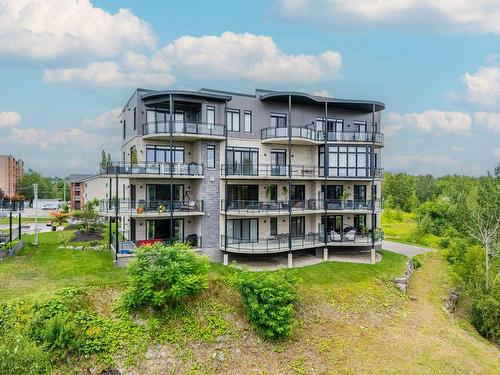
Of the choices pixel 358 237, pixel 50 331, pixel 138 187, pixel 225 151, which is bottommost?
pixel 50 331

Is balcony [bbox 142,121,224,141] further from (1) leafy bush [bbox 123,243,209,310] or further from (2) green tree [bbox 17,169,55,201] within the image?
(2) green tree [bbox 17,169,55,201]

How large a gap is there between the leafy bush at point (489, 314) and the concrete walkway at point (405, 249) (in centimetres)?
979

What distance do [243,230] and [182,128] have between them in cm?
808

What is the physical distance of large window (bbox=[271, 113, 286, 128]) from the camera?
2656 centimetres

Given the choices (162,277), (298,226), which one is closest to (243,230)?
(298,226)

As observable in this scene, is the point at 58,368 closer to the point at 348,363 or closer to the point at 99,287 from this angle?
the point at 99,287

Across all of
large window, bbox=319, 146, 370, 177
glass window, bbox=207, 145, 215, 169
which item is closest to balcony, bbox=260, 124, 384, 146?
large window, bbox=319, 146, 370, 177

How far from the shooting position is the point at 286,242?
25.0 m

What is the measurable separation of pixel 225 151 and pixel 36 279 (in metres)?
13.0

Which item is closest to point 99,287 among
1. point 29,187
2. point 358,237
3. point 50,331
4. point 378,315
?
point 50,331

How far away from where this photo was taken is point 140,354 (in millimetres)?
14992

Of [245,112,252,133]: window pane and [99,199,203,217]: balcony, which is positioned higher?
[245,112,252,133]: window pane

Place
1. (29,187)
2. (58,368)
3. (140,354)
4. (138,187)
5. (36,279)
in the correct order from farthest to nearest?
(29,187) → (138,187) → (36,279) → (140,354) → (58,368)

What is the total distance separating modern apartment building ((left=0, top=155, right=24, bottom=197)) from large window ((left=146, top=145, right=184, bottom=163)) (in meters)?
68.5
